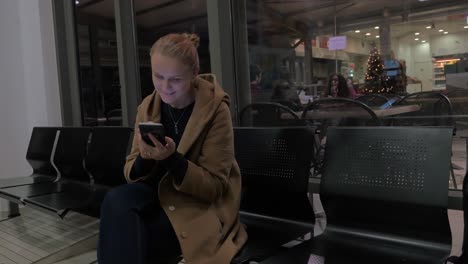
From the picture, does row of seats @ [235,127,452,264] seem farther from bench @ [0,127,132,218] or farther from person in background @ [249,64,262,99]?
bench @ [0,127,132,218]

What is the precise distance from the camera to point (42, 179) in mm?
3598

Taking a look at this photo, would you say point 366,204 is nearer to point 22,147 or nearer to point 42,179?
point 42,179

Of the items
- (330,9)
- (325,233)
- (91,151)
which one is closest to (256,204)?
(325,233)

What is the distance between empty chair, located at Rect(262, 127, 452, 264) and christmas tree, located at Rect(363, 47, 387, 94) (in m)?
0.79

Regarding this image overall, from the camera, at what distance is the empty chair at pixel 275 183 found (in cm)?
184

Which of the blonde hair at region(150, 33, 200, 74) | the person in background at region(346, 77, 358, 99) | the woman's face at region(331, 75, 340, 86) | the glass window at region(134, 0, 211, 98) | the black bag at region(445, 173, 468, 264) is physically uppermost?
the glass window at region(134, 0, 211, 98)

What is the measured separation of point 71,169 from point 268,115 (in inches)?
70.1

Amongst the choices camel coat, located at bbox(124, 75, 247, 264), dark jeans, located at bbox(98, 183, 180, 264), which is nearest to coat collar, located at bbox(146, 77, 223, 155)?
camel coat, located at bbox(124, 75, 247, 264)

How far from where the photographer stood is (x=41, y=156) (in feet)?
12.4

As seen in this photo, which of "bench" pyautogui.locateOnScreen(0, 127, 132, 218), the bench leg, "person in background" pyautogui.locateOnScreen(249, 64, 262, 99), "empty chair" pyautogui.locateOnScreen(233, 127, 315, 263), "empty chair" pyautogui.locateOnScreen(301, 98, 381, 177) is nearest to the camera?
"empty chair" pyautogui.locateOnScreen(233, 127, 315, 263)

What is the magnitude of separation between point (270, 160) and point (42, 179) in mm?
2471

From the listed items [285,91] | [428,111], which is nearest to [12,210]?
[285,91]

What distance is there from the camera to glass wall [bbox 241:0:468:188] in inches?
83.7

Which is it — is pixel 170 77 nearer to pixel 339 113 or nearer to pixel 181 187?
pixel 181 187
